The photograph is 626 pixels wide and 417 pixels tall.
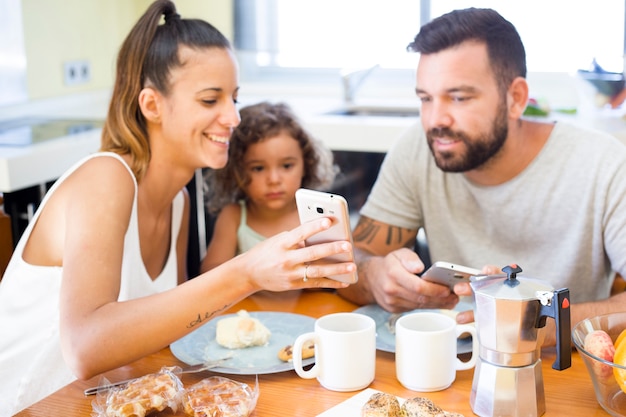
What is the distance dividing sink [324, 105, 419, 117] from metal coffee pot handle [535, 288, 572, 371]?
203cm

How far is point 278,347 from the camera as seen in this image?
1.30 meters

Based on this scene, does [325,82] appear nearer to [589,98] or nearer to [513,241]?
[589,98]

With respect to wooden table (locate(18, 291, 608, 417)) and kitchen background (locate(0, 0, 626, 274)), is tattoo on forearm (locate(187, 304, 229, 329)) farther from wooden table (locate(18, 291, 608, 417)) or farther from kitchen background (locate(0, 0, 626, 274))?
kitchen background (locate(0, 0, 626, 274))

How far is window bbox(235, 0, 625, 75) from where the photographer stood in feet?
9.64

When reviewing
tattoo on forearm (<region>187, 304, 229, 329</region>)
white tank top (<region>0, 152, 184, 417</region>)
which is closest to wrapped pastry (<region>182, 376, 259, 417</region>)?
tattoo on forearm (<region>187, 304, 229, 329</region>)

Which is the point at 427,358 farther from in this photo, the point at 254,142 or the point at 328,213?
the point at 254,142

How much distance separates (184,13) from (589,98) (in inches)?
70.0

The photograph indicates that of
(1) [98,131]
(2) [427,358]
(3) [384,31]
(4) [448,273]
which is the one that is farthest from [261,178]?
(3) [384,31]

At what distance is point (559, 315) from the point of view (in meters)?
1.00

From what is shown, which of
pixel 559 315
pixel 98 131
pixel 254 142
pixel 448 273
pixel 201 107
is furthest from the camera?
pixel 98 131

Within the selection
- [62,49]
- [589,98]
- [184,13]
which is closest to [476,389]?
[589,98]

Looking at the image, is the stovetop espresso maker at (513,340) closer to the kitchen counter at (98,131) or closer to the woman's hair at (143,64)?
the woman's hair at (143,64)

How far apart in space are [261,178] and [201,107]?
0.51 meters

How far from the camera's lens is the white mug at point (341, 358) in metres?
1.14
